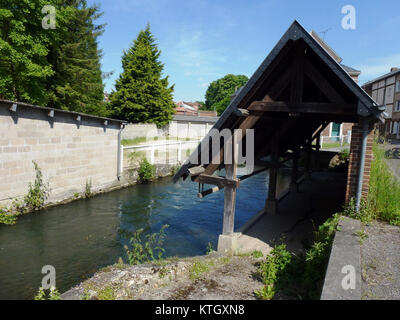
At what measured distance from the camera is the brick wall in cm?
882

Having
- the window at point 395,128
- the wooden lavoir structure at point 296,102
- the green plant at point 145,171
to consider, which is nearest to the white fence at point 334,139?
the window at point 395,128

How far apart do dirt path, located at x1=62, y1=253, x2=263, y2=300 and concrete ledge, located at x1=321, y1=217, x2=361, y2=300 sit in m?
1.28

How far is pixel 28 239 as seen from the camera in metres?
7.95

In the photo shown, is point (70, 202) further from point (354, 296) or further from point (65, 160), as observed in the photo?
point (354, 296)

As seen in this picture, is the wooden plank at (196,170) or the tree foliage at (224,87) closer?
the wooden plank at (196,170)

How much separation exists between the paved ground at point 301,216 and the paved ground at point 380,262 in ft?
5.63

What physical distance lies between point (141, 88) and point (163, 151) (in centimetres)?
1301

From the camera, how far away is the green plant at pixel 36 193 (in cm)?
966

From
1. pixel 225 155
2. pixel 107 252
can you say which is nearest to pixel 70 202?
pixel 107 252

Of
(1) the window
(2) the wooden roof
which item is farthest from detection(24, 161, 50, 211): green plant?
(1) the window

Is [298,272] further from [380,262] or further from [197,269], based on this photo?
[197,269]

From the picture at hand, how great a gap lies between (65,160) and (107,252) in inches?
211

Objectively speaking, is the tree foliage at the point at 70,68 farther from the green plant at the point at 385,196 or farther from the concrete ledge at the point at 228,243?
the green plant at the point at 385,196

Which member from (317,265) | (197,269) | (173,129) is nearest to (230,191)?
(197,269)
